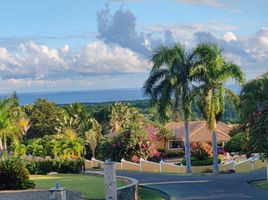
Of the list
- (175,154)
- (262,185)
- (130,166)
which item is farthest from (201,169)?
(175,154)

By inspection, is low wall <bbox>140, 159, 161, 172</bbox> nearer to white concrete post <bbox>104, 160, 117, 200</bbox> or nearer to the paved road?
the paved road

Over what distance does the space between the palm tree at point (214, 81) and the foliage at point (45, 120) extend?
37025 millimetres

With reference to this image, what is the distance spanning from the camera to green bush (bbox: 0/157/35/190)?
66.4ft

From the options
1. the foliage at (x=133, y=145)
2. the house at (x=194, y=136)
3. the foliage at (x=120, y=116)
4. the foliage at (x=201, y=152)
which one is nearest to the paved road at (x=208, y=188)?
the foliage at (x=201, y=152)

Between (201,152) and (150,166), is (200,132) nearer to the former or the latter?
(201,152)

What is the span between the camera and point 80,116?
74.9 meters

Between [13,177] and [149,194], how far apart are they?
20.5ft

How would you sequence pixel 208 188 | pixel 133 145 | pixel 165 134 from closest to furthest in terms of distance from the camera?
pixel 208 188 → pixel 133 145 → pixel 165 134

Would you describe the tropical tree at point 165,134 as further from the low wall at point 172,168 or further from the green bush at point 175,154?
the low wall at point 172,168

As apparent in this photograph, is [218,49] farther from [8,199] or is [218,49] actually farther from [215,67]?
[8,199]

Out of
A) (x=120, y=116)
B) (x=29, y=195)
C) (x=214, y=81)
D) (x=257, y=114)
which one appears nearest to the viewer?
(x=29, y=195)

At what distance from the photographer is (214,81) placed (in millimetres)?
35281

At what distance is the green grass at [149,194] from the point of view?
2212 centimetres

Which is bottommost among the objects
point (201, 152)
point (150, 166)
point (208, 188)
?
point (208, 188)
